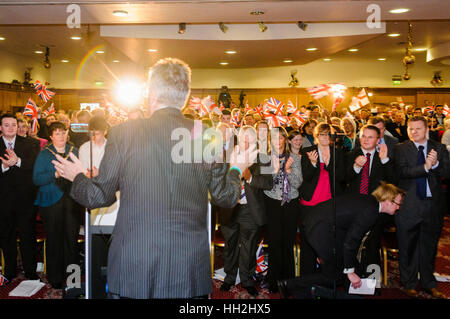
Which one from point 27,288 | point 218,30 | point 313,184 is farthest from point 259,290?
point 218,30

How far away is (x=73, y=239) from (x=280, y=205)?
2073 millimetres

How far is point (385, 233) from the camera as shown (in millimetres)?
4543

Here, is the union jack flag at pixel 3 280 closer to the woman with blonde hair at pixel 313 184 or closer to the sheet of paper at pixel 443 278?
the woman with blonde hair at pixel 313 184

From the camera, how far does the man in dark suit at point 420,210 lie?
3934 millimetres

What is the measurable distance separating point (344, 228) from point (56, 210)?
2.67m

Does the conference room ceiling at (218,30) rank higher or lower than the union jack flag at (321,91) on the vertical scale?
higher

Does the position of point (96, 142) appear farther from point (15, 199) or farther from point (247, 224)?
point (247, 224)

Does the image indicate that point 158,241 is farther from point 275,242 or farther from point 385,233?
point 385,233

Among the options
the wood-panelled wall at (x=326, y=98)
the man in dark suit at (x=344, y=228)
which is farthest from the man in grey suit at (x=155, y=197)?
the wood-panelled wall at (x=326, y=98)

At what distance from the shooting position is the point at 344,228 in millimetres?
3295

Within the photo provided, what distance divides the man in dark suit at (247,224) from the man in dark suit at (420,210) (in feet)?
4.37

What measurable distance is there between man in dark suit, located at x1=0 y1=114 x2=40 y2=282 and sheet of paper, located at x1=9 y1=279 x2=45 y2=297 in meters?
0.09

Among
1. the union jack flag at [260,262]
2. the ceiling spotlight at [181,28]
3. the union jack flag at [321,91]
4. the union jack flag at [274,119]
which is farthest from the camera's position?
the ceiling spotlight at [181,28]

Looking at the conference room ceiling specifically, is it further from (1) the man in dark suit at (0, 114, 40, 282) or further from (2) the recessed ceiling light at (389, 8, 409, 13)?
(1) the man in dark suit at (0, 114, 40, 282)
